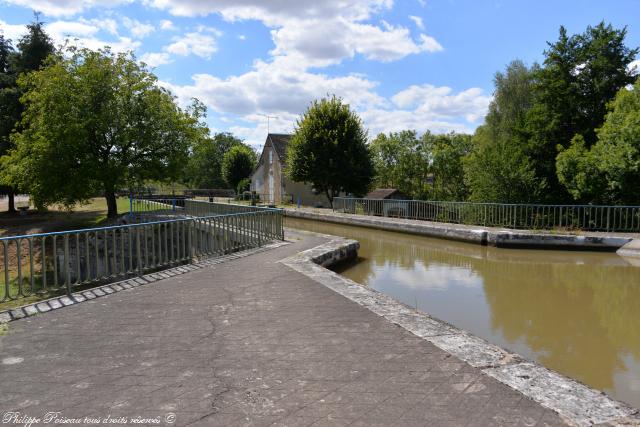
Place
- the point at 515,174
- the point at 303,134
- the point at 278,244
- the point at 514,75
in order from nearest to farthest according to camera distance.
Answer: the point at 278,244 → the point at 515,174 → the point at 303,134 → the point at 514,75

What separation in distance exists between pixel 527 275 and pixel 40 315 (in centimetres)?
946

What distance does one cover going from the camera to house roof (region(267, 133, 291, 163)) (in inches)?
1646

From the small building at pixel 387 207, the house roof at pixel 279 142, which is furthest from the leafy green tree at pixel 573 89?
the house roof at pixel 279 142

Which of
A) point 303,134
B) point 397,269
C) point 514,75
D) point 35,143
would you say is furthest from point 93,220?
point 514,75

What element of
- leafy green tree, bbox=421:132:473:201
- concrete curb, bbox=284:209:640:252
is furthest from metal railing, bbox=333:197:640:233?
leafy green tree, bbox=421:132:473:201

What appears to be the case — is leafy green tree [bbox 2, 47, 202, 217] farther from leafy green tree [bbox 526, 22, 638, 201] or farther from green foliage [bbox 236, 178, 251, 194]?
green foliage [bbox 236, 178, 251, 194]

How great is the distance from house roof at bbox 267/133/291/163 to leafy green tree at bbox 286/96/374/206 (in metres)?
12.4

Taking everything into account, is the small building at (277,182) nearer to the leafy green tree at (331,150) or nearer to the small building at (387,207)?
the leafy green tree at (331,150)

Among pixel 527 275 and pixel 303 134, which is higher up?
pixel 303 134

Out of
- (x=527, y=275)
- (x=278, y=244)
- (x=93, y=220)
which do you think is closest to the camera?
(x=527, y=275)

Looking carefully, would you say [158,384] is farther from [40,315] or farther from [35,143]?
[35,143]

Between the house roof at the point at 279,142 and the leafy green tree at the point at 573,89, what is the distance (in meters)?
24.9

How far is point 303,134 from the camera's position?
93.6 feet

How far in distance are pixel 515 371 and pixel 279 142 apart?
41.2m
